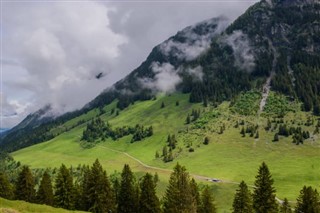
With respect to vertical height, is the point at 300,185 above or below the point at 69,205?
below

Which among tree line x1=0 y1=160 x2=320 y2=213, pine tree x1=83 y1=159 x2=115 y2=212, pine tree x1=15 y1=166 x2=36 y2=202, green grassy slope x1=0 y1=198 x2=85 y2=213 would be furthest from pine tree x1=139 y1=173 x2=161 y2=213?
pine tree x1=15 y1=166 x2=36 y2=202

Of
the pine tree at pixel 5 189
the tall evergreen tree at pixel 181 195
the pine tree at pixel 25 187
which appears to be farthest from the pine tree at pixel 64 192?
the tall evergreen tree at pixel 181 195

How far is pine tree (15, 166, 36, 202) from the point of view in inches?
4131

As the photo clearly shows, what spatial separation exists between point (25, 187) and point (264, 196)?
196 feet

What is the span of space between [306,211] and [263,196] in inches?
414

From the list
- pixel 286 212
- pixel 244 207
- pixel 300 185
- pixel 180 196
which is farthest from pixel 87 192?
pixel 300 185

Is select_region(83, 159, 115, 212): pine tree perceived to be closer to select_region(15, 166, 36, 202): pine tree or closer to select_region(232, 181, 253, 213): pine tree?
select_region(15, 166, 36, 202): pine tree

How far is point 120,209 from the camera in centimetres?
9988

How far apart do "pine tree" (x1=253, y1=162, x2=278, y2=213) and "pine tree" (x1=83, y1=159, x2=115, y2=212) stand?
33.6m

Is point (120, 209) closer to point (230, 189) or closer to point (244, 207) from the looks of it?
point (244, 207)

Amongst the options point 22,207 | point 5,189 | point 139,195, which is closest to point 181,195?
point 139,195

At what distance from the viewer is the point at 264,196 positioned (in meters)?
93.6

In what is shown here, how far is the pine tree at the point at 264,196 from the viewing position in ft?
304

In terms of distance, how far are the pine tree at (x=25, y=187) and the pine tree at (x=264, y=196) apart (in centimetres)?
5617
